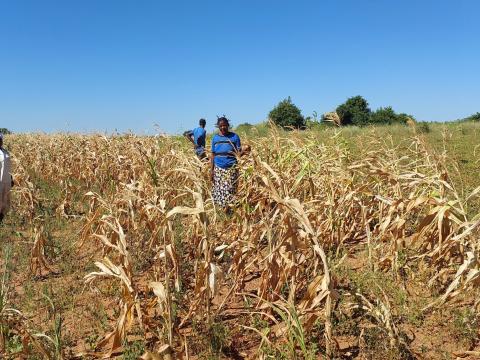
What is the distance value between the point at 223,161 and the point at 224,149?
188 millimetres

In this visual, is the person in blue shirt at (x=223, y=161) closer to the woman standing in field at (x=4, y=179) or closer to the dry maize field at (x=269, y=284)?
the dry maize field at (x=269, y=284)

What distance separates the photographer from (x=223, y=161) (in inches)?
247

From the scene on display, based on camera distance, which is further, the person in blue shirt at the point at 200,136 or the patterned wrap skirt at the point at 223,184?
the person in blue shirt at the point at 200,136

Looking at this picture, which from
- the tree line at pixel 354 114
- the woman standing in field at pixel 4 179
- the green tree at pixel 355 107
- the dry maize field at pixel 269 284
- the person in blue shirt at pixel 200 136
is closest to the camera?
the dry maize field at pixel 269 284

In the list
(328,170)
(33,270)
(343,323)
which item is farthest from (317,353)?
(33,270)

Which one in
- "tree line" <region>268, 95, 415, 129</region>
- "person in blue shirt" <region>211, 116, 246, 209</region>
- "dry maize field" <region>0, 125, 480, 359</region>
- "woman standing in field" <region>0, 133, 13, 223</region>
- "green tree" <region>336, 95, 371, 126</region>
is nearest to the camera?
"dry maize field" <region>0, 125, 480, 359</region>

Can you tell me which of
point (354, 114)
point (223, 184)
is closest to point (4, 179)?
point (223, 184)

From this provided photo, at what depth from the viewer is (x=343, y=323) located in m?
3.32

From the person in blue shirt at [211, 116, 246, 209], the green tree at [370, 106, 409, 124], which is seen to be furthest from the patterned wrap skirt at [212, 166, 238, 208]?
the green tree at [370, 106, 409, 124]

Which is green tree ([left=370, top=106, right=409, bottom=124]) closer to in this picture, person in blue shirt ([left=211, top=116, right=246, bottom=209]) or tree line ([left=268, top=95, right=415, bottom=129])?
tree line ([left=268, top=95, right=415, bottom=129])

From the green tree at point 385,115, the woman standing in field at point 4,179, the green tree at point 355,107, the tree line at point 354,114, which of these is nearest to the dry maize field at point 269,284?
the woman standing in field at point 4,179

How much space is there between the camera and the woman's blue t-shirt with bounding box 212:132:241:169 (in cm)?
616

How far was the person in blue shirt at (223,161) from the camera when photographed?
20.0 ft

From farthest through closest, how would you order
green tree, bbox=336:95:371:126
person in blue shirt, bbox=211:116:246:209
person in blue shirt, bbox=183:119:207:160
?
1. green tree, bbox=336:95:371:126
2. person in blue shirt, bbox=183:119:207:160
3. person in blue shirt, bbox=211:116:246:209
